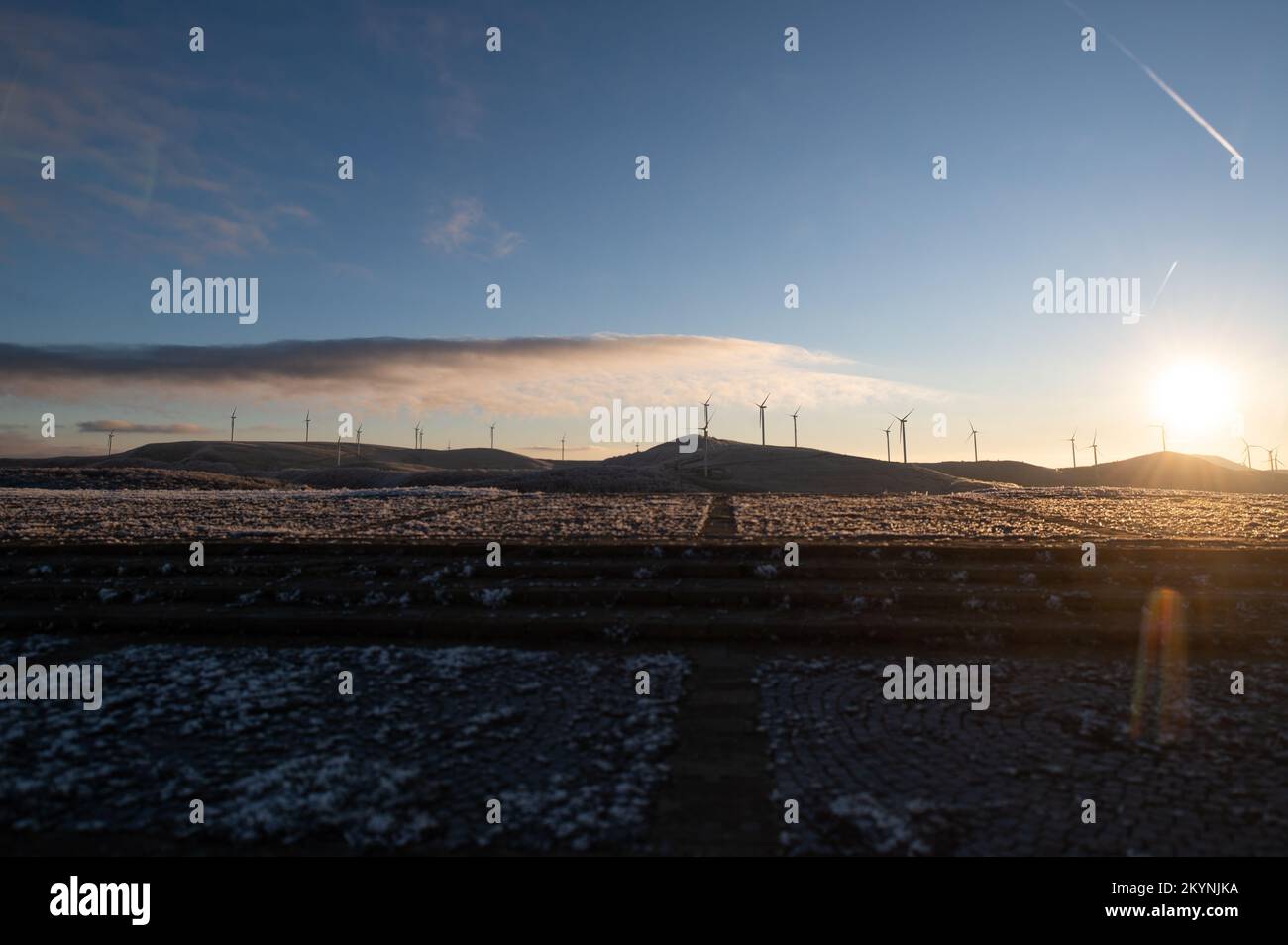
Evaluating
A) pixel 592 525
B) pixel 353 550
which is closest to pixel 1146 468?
pixel 592 525

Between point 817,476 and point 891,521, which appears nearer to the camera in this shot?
point 891,521

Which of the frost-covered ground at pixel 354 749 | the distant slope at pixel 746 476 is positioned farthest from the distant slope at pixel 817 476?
the frost-covered ground at pixel 354 749

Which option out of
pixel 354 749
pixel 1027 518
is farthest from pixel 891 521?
pixel 354 749

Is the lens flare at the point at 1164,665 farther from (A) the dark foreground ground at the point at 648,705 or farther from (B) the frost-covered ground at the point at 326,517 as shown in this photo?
(B) the frost-covered ground at the point at 326,517

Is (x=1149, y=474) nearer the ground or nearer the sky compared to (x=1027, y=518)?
nearer the sky

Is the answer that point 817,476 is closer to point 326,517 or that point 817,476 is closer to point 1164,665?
point 326,517
